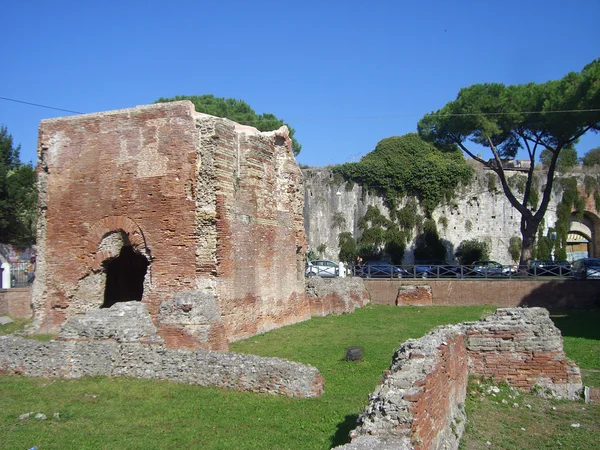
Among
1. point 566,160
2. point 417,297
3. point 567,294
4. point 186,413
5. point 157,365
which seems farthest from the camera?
point 566,160

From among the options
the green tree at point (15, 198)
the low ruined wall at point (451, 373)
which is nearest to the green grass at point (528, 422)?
the low ruined wall at point (451, 373)

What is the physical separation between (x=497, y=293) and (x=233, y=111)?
20598mm

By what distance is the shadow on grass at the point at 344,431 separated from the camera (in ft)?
18.9

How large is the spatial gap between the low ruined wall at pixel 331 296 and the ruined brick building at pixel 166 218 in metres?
2.76

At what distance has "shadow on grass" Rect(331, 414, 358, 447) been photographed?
575 centimetres

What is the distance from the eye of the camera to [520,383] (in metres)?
7.98

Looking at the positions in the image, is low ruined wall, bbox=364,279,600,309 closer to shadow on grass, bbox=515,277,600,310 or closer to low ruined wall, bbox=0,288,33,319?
shadow on grass, bbox=515,277,600,310

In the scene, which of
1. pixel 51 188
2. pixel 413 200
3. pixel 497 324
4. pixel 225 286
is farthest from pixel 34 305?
pixel 413 200

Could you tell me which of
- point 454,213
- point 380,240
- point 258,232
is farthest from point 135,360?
point 454,213

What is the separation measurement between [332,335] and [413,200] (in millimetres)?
22106

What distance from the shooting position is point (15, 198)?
24.9 meters

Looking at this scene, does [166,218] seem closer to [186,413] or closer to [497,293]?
[186,413]

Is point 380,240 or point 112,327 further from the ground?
point 380,240

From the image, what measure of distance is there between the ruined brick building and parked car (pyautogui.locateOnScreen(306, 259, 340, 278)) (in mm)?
11472
